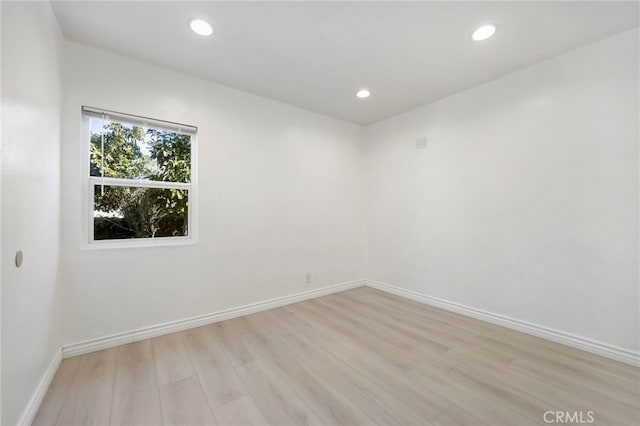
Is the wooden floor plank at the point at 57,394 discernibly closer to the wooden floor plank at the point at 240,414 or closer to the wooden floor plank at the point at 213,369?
the wooden floor plank at the point at 213,369

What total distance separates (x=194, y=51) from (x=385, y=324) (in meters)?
3.14

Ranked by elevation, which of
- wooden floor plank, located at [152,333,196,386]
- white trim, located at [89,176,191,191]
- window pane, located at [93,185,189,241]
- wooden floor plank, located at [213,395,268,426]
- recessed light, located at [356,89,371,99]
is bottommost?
wooden floor plank, located at [213,395,268,426]

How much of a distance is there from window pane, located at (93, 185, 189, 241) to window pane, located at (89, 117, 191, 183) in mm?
139

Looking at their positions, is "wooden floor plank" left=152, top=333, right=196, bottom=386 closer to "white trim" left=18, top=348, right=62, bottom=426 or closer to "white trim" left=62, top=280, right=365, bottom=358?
"white trim" left=62, top=280, right=365, bottom=358

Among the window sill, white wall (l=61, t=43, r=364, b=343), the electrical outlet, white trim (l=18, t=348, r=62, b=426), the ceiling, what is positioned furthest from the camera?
the electrical outlet

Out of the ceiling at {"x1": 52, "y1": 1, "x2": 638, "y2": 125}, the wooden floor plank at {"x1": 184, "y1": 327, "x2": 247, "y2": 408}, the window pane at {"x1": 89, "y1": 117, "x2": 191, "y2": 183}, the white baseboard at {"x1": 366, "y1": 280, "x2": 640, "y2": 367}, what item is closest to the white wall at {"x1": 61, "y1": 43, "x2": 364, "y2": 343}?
the window pane at {"x1": 89, "y1": 117, "x2": 191, "y2": 183}

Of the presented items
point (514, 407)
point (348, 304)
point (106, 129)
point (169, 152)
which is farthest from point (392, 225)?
point (106, 129)

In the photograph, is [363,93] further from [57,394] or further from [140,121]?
[57,394]

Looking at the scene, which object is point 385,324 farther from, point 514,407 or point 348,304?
point 514,407

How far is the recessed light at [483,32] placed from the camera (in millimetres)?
1970

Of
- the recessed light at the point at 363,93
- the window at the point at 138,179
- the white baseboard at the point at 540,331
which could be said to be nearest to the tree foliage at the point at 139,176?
the window at the point at 138,179

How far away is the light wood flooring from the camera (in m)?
1.49

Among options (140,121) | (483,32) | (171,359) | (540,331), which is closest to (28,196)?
(140,121)

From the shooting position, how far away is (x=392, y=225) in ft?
12.3
